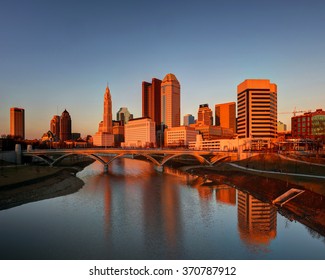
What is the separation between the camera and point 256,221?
3116 cm

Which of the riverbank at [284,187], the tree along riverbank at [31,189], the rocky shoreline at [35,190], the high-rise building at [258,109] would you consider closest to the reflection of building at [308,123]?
the high-rise building at [258,109]

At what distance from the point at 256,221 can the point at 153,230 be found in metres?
13.2

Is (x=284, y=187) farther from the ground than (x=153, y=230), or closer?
farther from the ground

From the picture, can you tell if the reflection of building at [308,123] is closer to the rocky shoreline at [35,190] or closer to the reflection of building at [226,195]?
the reflection of building at [226,195]

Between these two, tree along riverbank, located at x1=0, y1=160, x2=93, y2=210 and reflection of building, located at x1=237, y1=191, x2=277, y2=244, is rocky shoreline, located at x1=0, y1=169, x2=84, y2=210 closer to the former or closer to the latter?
tree along riverbank, located at x1=0, y1=160, x2=93, y2=210

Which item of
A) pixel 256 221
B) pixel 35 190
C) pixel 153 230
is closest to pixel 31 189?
pixel 35 190

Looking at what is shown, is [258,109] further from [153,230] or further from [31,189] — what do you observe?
[153,230]

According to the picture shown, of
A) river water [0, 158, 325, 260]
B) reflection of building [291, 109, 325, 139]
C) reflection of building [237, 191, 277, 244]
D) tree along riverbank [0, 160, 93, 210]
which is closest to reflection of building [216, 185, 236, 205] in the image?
river water [0, 158, 325, 260]

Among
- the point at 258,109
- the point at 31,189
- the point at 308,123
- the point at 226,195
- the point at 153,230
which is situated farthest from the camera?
the point at 308,123

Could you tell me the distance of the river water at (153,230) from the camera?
22234 millimetres

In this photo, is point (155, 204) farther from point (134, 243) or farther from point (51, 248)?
point (51, 248)

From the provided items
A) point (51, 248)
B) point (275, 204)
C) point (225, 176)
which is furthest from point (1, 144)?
point (275, 204)

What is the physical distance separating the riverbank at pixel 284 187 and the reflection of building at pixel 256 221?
1858 millimetres

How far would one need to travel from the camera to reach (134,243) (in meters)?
23.7
